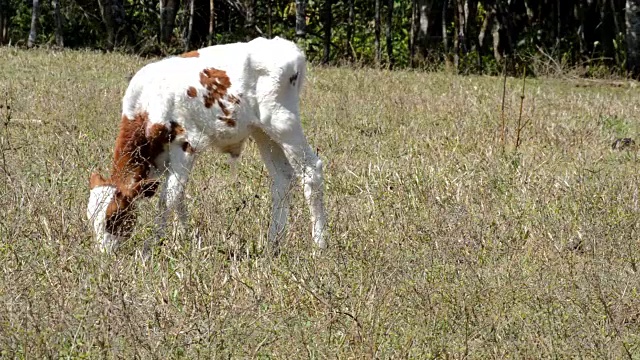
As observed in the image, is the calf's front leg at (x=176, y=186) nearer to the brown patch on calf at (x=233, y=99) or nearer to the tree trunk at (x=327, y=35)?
the brown patch on calf at (x=233, y=99)

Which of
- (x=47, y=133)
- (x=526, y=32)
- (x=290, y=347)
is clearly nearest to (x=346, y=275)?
(x=290, y=347)

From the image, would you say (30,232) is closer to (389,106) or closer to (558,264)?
(558,264)

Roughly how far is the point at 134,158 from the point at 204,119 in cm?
57

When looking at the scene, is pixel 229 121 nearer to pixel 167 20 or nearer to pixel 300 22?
pixel 300 22

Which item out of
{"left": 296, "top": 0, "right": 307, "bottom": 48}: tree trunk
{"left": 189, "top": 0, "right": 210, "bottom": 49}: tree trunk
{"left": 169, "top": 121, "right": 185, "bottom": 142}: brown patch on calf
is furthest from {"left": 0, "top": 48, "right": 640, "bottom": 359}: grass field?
{"left": 189, "top": 0, "right": 210, "bottom": 49}: tree trunk

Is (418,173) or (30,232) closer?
(30,232)

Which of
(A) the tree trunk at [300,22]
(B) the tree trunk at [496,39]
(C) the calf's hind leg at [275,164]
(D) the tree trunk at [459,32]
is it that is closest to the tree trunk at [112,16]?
(A) the tree trunk at [300,22]

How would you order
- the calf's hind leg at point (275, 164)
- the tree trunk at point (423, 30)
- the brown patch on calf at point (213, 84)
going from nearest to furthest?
the brown patch on calf at point (213, 84), the calf's hind leg at point (275, 164), the tree trunk at point (423, 30)

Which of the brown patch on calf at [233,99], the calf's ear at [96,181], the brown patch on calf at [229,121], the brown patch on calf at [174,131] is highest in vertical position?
the brown patch on calf at [233,99]

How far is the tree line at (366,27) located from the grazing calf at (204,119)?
1338 cm

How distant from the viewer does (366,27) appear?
92.4 feet

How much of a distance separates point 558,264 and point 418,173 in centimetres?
274

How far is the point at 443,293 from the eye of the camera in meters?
6.36

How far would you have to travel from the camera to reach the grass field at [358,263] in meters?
5.46
